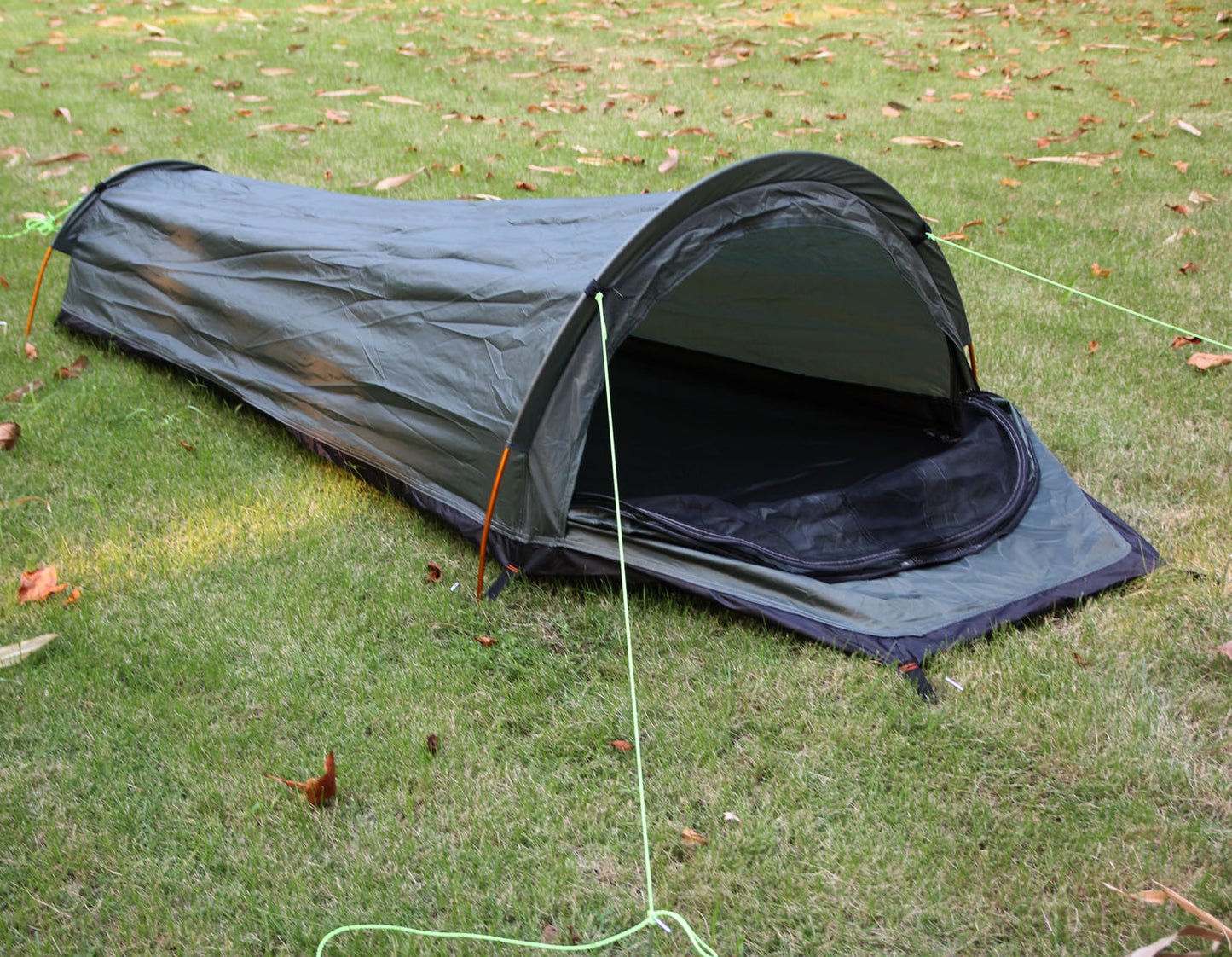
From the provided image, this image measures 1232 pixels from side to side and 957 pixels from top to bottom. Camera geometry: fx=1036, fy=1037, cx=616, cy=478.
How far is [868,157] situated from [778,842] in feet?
19.5

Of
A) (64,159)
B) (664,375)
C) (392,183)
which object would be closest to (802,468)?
(664,375)

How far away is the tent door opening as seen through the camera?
3.01 meters

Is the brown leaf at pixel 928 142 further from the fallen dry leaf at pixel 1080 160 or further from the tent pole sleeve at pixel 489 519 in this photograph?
the tent pole sleeve at pixel 489 519

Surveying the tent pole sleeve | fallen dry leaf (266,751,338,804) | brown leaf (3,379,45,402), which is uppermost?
the tent pole sleeve

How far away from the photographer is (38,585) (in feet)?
9.60

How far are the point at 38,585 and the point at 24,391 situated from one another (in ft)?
4.89

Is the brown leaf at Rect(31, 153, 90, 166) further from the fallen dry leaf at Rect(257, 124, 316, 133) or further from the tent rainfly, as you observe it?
the tent rainfly

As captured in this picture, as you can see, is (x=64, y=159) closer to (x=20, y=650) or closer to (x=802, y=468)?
(x=20, y=650)

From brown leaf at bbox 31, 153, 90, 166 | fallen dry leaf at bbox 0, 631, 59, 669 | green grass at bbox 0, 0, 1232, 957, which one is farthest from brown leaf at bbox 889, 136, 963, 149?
fallen dry leaf at bbox 0, 631, 59, 669

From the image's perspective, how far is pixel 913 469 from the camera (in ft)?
10.8

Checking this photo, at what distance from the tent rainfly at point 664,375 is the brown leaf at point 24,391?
0.39 m

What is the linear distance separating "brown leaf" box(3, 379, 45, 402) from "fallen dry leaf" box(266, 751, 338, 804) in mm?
2563

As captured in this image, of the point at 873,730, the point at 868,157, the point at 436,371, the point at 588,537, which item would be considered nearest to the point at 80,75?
the point at 868,157

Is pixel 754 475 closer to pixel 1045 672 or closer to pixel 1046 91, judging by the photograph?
pixel 1045 672
